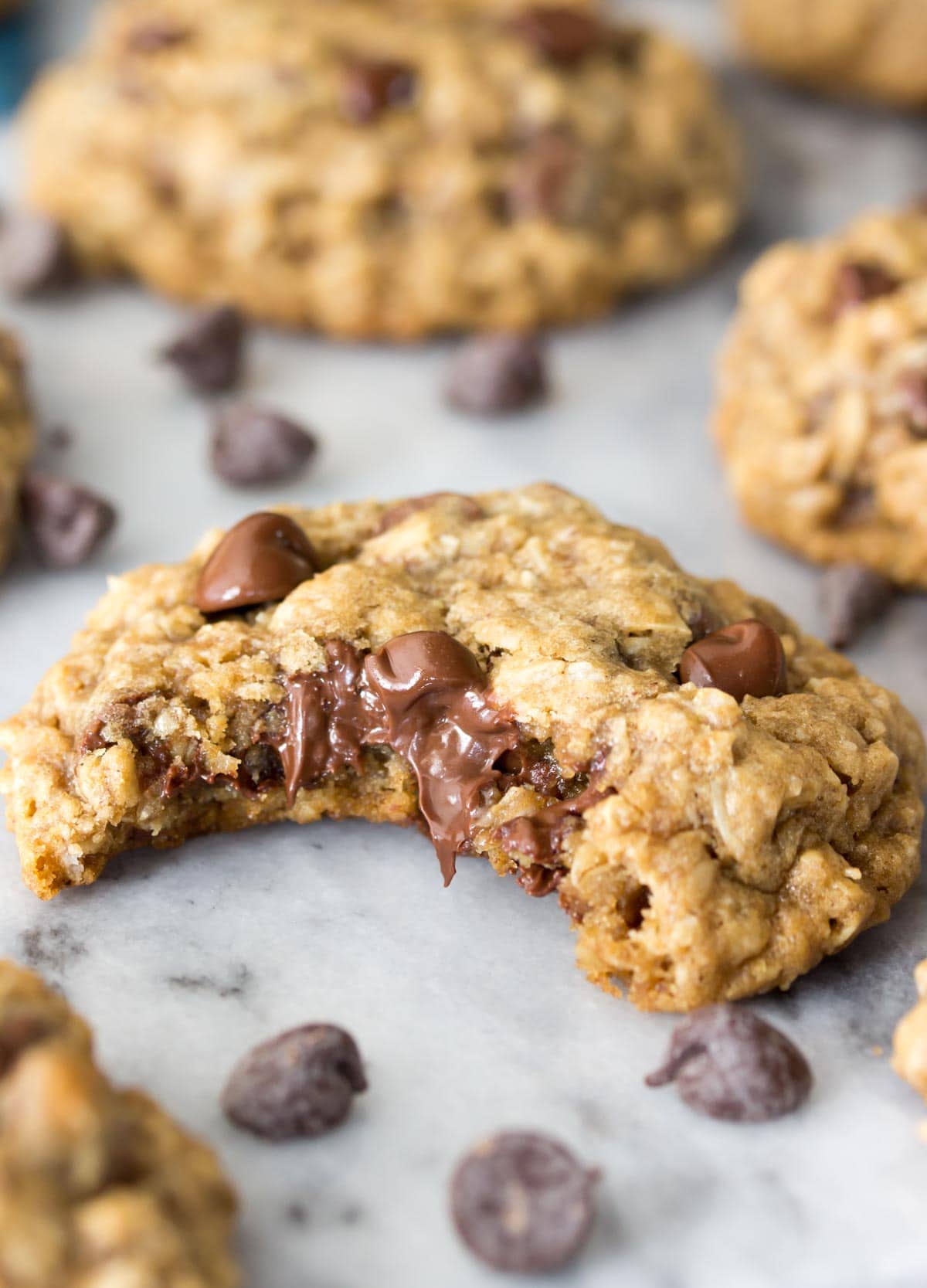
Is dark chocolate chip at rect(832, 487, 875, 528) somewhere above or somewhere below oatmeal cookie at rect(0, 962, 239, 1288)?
above

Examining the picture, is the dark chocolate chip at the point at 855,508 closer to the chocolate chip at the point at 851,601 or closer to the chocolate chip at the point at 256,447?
the chocolate chip at the point at 851,601

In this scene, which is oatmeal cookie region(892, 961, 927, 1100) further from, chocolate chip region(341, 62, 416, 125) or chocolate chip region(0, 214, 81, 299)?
chocolate chip region(0, 214, 81, 299)

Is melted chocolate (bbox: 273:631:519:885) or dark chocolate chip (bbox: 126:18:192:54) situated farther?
dark chocolate chip (bbox: 126:18:192:54)

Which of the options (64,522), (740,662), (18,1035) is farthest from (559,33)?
(18,1035)

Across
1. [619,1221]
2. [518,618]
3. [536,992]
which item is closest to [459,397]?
[518,618]

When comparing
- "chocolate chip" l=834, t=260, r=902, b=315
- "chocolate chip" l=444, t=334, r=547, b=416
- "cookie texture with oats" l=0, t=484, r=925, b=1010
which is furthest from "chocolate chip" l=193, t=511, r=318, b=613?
"chocolate chip" l=834, t=260, r=902, b=315

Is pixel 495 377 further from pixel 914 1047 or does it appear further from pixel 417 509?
pixel 914 1047

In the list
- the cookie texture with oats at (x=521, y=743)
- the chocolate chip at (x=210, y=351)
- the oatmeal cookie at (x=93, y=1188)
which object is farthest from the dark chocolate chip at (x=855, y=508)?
the oatmeal cookie at (x=93, y=1188)
